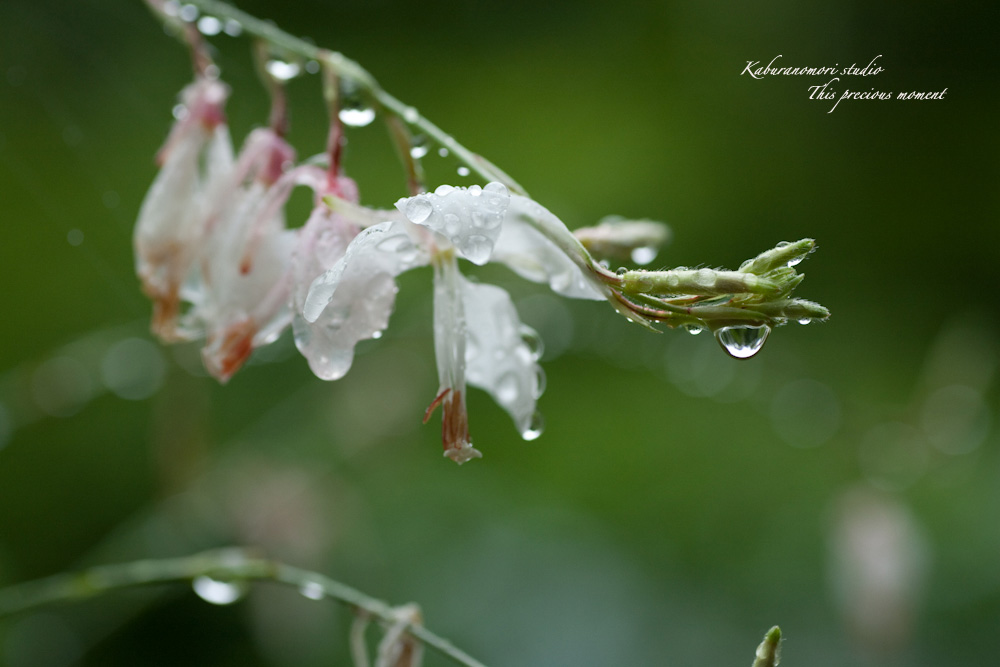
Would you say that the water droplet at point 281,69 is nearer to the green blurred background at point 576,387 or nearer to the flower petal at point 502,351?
the flower petal at point 502,351

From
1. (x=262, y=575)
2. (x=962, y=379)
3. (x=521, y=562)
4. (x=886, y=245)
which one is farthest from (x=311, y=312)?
(x=886, y=245)

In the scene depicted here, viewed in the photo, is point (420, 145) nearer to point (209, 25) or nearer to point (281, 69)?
point (281, 69)

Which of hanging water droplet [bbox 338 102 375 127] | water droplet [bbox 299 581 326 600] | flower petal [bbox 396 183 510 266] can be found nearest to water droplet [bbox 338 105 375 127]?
hanging water droplet [bbox 338 102 375 127]

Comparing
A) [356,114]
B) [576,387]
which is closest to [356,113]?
[356,114]

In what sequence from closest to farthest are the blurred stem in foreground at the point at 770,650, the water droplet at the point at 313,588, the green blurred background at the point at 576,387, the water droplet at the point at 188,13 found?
the blurred stem in foreground at the point at 770,650 → the water droplet at the point at 313,588 → the water droplet at the point at 188,13 → the green blurred background at the point at 576,387

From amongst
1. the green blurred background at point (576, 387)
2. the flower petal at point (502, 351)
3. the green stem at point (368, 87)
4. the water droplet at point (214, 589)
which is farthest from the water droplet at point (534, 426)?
the green blurred background at point (576, 387)

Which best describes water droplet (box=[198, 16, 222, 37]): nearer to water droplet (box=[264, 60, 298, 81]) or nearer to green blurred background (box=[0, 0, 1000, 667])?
water droplet (box=[264, 60, 298, 81])
